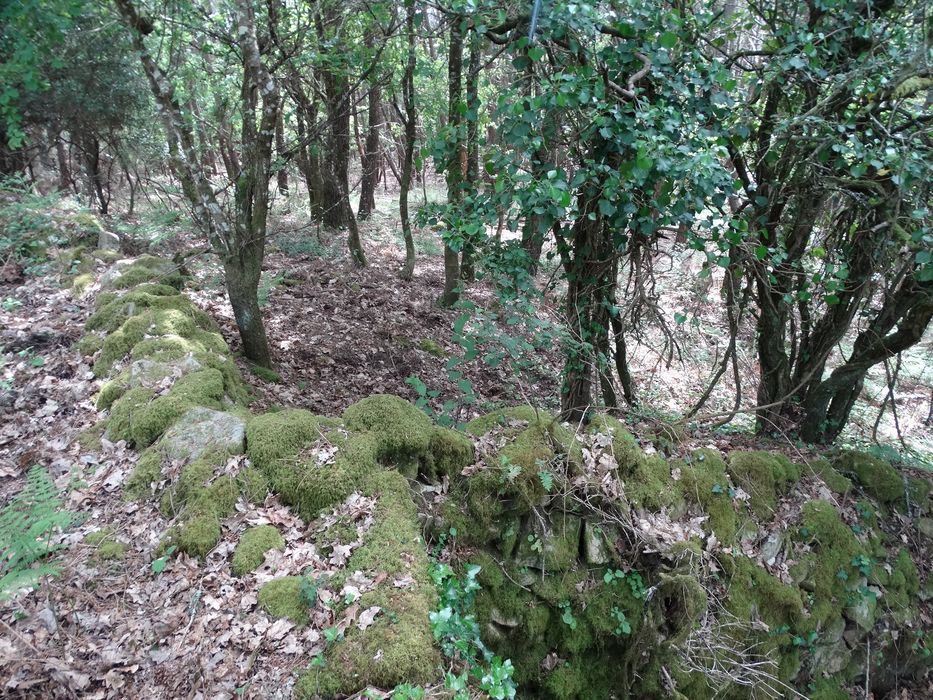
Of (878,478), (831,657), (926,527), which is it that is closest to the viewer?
(831,657)

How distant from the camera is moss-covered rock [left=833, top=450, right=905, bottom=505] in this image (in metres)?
5.05

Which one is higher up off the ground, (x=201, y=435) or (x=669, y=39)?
(x=669, y=39)

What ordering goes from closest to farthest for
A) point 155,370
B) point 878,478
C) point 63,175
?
point 155,370 → point 878,478 → point 63,175

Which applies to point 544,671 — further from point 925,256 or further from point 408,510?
point 925,256

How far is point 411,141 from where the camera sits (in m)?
10.0

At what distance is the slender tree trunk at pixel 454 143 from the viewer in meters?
5.07

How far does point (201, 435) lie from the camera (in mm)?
3896

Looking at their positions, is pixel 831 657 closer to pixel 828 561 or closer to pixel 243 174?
A: pixel 828 561

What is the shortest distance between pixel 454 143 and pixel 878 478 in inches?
202

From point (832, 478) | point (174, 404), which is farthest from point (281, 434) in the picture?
point (832, 478)

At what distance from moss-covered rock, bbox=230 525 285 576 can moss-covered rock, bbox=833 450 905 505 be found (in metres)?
5.16

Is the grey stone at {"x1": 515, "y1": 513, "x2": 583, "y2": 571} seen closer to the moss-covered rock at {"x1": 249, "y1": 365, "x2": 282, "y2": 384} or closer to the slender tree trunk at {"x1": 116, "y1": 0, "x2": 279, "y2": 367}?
the moss-covered rock at {"x1": 249, "y1": 365, "x2": 282, "y2": 384}

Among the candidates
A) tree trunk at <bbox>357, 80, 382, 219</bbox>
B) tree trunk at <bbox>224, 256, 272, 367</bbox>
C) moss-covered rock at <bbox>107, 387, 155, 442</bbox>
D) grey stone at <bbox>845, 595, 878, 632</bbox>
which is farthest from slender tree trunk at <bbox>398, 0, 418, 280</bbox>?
grey stone at <bbox>845, 595, 878, 632</bbox>

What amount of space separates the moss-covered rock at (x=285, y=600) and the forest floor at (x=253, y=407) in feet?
0.18
